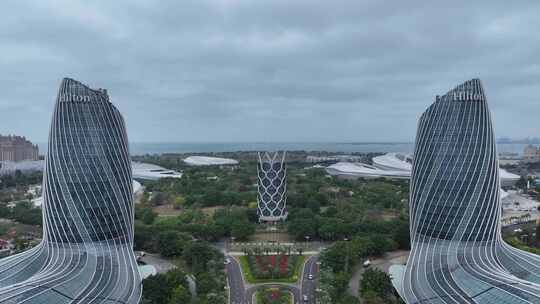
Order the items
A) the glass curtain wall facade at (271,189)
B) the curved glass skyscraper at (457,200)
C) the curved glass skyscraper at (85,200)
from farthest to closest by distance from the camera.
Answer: the glass curtain wall facade at (271,189) → the curved glass skyscraper at (457,200) → the curved glass skyscraper at (85,200)

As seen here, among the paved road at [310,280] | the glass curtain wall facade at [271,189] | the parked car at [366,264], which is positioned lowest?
the paved road at [310,280]

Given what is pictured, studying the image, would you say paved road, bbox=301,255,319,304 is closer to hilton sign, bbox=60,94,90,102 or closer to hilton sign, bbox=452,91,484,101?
hilton sign, bbox=452,91,484,101

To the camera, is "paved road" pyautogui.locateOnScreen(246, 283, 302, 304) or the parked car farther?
the parked car

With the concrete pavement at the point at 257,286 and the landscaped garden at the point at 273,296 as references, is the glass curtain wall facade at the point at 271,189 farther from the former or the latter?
the landscaped garden at the point at 273,296

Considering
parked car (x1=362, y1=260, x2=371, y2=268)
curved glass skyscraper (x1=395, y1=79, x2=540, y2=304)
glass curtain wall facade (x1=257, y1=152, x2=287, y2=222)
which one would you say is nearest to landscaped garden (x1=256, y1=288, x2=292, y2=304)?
curved glass skyscraper (x1=395, y1=79, x2=540, y2=304)

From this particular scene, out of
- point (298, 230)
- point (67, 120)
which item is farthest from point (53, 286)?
point (298, 230)

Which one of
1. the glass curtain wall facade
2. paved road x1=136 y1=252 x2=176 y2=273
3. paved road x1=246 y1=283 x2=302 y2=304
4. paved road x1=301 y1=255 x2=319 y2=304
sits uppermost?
the glass curtain wall facade

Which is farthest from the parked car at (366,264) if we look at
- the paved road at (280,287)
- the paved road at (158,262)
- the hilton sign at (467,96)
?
the paved road at (158,262)
